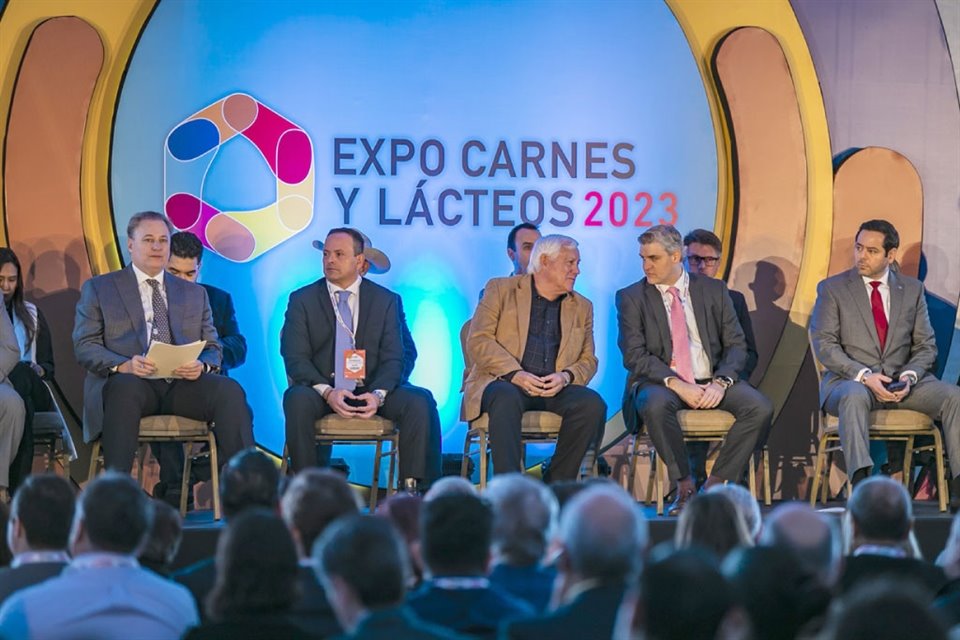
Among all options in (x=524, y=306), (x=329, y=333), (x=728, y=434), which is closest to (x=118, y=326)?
(x=329, y=333)

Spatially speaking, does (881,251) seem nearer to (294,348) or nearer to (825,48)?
(825,48)

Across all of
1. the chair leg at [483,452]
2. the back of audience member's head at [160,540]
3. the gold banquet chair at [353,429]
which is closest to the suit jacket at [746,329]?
the chair leg at [483,452]

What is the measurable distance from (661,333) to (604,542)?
3.76 metres

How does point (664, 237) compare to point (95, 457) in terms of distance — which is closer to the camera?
point (95, 457)

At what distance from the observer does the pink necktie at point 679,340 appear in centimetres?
626

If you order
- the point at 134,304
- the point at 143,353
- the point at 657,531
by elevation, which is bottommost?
the point at 657,531

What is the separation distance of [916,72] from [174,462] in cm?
446

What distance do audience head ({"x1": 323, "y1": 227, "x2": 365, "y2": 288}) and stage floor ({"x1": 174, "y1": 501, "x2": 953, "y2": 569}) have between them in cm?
127

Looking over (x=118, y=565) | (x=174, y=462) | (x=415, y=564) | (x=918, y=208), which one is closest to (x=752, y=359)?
(x=918, y=208)

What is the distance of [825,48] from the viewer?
719 cm

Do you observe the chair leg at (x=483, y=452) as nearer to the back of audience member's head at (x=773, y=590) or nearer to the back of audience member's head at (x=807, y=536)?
the back of audience member's head at (x=807, y=536)

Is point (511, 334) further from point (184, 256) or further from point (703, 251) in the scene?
point (184, 256)

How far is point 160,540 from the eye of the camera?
11.3 feet

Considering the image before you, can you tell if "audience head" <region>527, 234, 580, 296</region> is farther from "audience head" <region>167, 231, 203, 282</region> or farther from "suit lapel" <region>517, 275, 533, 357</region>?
"audience head" <region>167, 231, 203, 282</region>
